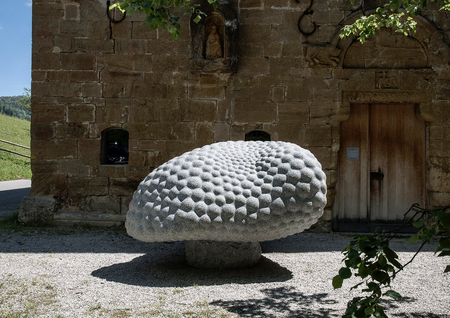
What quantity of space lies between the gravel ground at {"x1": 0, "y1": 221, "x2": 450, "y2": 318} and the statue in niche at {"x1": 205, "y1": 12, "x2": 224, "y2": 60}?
2.99 metres

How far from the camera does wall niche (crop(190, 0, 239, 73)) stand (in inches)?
251

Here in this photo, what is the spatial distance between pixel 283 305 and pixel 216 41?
448cm

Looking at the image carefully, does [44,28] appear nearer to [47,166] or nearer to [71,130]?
[71,130]

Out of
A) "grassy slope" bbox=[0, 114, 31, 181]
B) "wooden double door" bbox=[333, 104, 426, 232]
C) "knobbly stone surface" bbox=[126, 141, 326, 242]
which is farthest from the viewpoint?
"grassy slope" bbox=[0, 114, 31, 181]

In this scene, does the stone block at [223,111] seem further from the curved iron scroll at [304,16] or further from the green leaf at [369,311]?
the green leaf at [369,311]

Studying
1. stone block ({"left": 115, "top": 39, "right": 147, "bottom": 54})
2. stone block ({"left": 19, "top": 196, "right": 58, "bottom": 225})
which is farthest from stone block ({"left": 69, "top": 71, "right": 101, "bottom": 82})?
stone block ({"left": 19, "top": 196, "right": 58, "bottom": 225})

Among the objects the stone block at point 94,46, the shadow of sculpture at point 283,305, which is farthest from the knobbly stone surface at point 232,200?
the stone block at point 94,46

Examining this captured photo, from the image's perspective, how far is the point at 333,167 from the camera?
6484 mm

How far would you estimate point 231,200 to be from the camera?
3607mm

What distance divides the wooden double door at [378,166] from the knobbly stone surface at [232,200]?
3.10 metres

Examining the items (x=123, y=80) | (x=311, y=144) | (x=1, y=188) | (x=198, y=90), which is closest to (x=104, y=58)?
(x=123, y=80)

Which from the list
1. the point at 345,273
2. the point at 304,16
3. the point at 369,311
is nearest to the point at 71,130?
the point at 304,16

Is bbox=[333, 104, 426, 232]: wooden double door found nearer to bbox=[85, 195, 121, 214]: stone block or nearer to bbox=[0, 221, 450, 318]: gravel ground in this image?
bbox=[0, 221, 450, 318]: gravel ground

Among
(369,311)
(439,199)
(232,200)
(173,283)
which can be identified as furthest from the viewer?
(439,199)
